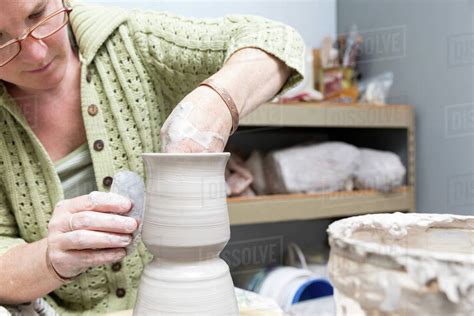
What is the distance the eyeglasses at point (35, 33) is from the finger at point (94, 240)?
321 millimetres

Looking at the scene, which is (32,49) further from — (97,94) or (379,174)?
(379,174)

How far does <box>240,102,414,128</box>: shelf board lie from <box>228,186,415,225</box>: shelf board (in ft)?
0.87

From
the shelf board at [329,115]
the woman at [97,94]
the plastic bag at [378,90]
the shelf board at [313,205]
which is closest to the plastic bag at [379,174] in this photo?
the shelf board at [313,205]

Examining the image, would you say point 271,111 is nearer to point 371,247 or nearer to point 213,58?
point 213,58

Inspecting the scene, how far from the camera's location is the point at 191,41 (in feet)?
2.96

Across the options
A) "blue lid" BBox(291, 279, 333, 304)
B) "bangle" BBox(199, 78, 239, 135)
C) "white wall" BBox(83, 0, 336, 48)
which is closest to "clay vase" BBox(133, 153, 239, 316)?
"bangle" BBox(199, 78, 239, 135)

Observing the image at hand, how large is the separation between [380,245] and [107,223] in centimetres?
36

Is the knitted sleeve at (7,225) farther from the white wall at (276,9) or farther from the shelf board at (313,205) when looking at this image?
the white wall at (276,9)

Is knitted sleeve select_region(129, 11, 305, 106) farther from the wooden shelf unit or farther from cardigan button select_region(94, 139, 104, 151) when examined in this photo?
the wooden shelf unit

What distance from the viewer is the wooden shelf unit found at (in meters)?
1.62

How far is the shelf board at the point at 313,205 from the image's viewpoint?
63.2 inches

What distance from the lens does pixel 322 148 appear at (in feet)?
5.90

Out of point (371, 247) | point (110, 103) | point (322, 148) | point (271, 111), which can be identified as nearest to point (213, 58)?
point (110, 103)

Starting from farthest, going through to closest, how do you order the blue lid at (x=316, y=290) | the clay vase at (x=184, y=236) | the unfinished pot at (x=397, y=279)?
the blue lid at (x=316, y=290), the clay vase at (x=184, y=236), the unfinished pot at (x=397, y=279)
